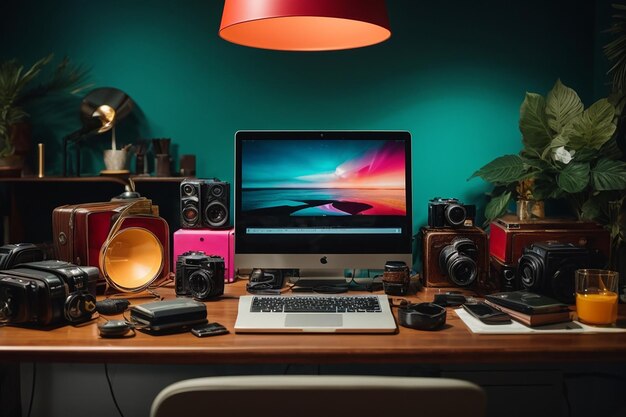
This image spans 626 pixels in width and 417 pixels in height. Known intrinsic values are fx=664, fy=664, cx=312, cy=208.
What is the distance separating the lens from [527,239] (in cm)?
238

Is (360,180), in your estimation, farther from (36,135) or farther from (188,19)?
(36,135)

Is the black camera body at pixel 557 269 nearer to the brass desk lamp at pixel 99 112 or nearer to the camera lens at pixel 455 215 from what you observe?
the camera lens at pixel 455 215

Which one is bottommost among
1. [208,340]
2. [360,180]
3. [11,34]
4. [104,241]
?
[208,340]

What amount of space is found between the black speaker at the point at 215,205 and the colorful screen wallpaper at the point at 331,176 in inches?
4.5

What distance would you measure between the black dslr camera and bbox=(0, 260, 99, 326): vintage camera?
1.15 feet

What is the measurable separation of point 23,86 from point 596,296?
2307mm

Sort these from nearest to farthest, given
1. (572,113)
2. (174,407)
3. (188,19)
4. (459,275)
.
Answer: (174,407)
(459,275)
(572,113)
(188,19)

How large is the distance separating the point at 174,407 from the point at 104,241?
4.65 feet

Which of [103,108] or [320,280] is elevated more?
[103,108]

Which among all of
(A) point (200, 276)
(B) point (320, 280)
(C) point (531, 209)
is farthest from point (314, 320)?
(C) point (531, 209)

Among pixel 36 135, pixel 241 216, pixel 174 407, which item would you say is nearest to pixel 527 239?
pixel 241 216

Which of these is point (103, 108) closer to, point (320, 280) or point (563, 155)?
point (320, 280)

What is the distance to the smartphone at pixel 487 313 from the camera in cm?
197

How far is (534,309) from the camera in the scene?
6.36 feet
